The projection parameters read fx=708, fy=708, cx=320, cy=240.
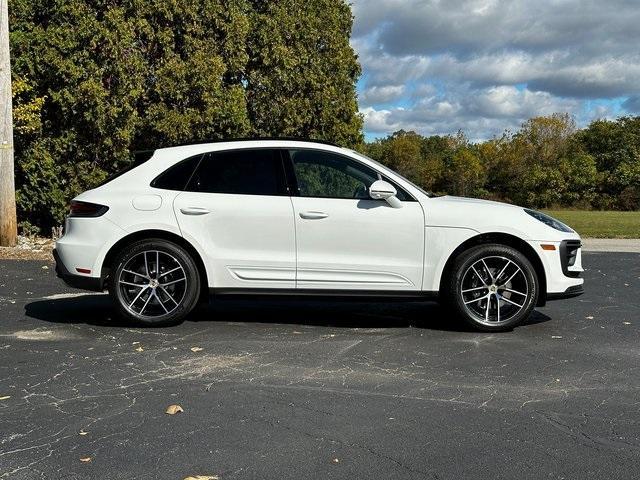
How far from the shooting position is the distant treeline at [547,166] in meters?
62.0

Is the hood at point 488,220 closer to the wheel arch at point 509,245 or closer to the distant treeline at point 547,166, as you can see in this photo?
the wheel arch at point 509,245

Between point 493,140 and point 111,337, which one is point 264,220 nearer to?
point 111,337

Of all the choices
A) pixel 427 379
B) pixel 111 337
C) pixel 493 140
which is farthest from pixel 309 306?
pixel 493 140

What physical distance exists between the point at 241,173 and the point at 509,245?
253 cm

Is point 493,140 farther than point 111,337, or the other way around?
point 493,140

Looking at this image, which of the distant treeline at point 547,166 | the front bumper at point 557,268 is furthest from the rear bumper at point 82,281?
the distant treeline at point 547,166

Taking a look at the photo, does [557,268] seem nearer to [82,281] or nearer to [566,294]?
[566,294]

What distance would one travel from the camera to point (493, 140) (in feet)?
275

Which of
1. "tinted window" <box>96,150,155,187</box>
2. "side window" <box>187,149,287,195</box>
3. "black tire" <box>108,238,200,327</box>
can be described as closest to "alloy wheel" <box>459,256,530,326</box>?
"side window" <box>187,149,287,195</box>

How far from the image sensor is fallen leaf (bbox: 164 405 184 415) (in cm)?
411

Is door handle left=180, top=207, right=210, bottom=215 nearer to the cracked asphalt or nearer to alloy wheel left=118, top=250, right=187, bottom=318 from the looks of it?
alloy wheel left=118, top=250, right=187, bottom=318

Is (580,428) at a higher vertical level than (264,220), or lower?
lower

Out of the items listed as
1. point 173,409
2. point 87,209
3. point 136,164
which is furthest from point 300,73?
point 173,409

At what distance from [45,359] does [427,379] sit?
285cm
